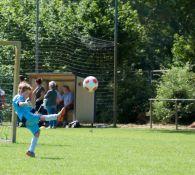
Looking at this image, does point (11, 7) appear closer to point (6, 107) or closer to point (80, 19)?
point (80, 19)

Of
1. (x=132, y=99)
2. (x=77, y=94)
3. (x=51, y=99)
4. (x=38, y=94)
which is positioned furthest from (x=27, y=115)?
(x=132, y=99)

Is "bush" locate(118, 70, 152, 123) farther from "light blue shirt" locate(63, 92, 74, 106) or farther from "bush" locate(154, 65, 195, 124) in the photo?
"light blue shirt" locate(63, 92, 74, 106)

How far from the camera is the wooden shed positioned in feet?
93.0

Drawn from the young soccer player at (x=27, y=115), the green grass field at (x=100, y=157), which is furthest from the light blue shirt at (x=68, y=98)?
the young soccer player at (x=27, y=115)

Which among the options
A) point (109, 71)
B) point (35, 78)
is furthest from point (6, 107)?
point (109, 71)

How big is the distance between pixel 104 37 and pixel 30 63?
4.53 m

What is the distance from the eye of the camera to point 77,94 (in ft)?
93.3

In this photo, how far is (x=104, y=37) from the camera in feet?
113

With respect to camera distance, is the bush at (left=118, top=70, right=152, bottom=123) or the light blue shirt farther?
the bush at (left=118, top=70, right=152, bottom=123)

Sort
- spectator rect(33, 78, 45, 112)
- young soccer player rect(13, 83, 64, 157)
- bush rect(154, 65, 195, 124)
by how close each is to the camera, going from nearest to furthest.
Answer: young soccer player rect(13, 83, 64, 157), spectator rect(33, 78, 45, 112), bush rect(154, 65, 195, 124)

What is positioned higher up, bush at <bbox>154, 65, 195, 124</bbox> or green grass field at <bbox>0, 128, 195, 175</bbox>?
bush at <bbox>154, 65, 195, 124</bbox>

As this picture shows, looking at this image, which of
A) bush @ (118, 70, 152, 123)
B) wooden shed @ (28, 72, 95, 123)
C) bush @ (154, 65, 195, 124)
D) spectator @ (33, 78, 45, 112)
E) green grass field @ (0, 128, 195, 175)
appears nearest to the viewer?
green grass field @ (0, 128, 195, 175)

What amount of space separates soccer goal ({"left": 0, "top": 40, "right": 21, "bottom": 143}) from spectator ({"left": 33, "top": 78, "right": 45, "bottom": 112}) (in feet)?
3.08

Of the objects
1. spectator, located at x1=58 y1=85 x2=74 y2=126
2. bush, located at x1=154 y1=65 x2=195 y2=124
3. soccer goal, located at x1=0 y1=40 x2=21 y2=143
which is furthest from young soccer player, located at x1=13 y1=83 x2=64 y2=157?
bush, located at x1=154 y1=65 x2=195 y2=124
